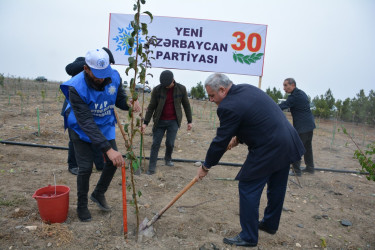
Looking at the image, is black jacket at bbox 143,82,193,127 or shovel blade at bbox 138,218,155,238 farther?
black jacket at bbox 143,82,193,127

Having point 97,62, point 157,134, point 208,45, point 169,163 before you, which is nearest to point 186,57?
point 208,45

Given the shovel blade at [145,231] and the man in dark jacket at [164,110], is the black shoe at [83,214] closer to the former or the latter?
the shovel blade at [145,231]

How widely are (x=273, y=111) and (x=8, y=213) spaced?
9.59ft

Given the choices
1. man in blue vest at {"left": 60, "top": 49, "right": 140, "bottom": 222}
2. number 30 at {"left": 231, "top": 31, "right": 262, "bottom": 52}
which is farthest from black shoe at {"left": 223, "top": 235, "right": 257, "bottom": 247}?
number 30 at {"left": 231, "top": 31, "right": 262, "bottom": 52}

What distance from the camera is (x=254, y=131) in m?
2.47

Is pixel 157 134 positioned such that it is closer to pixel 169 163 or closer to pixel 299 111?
pixel 169 163

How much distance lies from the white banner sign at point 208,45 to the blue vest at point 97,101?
3138mm

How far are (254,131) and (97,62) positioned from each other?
1.53 m

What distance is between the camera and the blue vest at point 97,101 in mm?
2412

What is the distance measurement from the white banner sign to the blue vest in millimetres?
3138

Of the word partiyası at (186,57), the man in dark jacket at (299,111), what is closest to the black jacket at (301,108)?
the man in dark jacket at (299,111)

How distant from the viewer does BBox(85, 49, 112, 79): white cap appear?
2.29 metres

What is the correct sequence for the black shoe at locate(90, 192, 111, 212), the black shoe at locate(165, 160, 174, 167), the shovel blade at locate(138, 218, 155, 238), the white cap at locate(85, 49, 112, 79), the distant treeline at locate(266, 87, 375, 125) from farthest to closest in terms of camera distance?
the distant treeline at locate(266, 87, 375, 125), the black shoe at locate(165, 160, 174, 167), the black shoe at locate(90, 192, 111, 212), the shovel blade at locate(138, 218, 155, 238), the white cap at locate(85, 49, 112, 79)

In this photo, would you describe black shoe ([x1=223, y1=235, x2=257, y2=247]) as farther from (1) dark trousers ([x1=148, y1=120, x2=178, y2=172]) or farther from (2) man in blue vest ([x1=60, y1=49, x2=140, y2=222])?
(1) dark trousers ([x1=148, y1=120, x2=178, y2=172])
